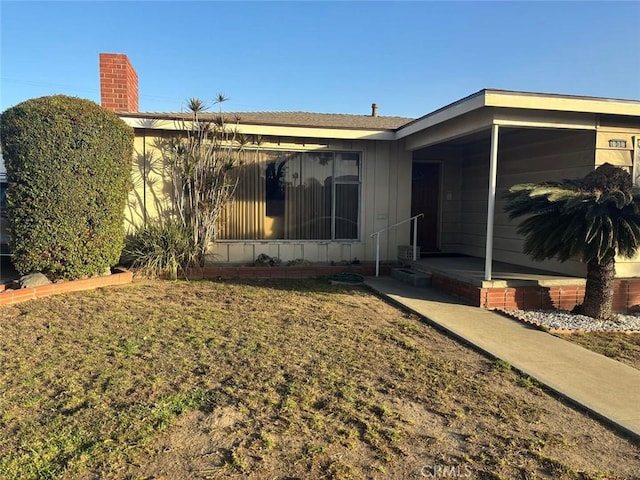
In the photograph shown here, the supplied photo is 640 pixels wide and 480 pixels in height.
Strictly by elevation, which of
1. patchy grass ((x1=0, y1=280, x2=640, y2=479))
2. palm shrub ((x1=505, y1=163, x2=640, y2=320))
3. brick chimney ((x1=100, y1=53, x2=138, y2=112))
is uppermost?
brick chimney ((x1=100, y1=53, x2=138, y2=112))

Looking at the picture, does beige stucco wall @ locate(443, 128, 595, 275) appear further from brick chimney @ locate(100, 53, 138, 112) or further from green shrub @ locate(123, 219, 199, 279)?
brick chimney @ locate(100, 53, 138, 112)

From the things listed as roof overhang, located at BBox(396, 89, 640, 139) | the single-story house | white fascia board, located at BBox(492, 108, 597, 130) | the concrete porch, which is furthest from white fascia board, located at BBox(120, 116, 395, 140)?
the concrete porch

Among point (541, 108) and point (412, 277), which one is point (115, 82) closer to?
point (412, 277)

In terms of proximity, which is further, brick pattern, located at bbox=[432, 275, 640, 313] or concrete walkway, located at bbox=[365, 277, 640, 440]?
brick pattern, located at bbox=[432, 275, 640, 313]

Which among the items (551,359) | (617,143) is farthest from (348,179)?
(551,359)

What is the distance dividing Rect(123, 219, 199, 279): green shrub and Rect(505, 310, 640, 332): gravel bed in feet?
18.3

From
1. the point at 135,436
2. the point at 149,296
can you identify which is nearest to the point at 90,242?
the point at 149,296

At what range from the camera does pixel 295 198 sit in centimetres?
949

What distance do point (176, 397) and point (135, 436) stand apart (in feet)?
1.88

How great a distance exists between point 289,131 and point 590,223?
18.2 feet

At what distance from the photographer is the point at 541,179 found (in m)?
8.02

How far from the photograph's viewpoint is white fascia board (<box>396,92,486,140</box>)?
637cm

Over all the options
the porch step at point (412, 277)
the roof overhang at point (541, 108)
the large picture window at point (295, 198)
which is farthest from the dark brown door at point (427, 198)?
the roof overhang at point (541, 108)

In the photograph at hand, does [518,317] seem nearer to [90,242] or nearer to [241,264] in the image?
[241,264]
